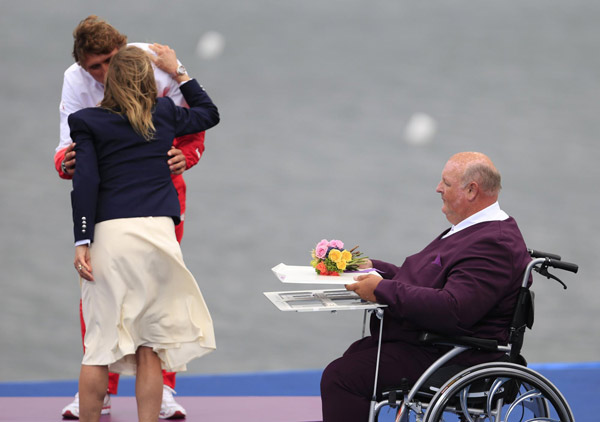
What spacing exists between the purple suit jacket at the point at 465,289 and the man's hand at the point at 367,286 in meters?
0.03

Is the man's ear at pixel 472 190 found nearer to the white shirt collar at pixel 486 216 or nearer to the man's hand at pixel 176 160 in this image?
the white shirt collar at pixel 486 216

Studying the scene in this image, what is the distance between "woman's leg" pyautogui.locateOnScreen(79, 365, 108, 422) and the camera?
2736 millimetres

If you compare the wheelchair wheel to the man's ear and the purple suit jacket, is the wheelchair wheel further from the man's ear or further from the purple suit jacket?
the man's ear

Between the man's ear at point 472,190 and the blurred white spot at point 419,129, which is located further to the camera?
the blurred white spot at point 419,129

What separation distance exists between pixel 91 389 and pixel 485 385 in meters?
1.28

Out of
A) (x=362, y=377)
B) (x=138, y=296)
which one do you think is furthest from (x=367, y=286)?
(x=138, y=296)

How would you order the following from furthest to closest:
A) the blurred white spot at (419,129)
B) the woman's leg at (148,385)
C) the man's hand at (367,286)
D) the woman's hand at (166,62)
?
the blurred white spot at (419,129) < the woman's hand at (166,62) < the woman's leg at (148,385) < the man's hand at (367,286)

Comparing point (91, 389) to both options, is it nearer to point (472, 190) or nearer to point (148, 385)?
point (148, 385)

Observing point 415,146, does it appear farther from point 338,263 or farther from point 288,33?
point 338,263

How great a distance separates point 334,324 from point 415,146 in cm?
173

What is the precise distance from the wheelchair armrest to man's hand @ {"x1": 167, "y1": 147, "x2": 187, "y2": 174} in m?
1.05

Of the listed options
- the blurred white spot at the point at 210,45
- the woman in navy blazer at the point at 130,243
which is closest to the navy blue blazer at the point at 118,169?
the woman in navy blazer at the point at 130,243

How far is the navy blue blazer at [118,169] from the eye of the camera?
8.73 ft

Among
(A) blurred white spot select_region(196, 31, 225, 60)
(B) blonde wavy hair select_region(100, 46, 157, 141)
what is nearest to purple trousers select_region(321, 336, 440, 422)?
(B) blonde wavy hair select_region(100, 46, 157, 141)
